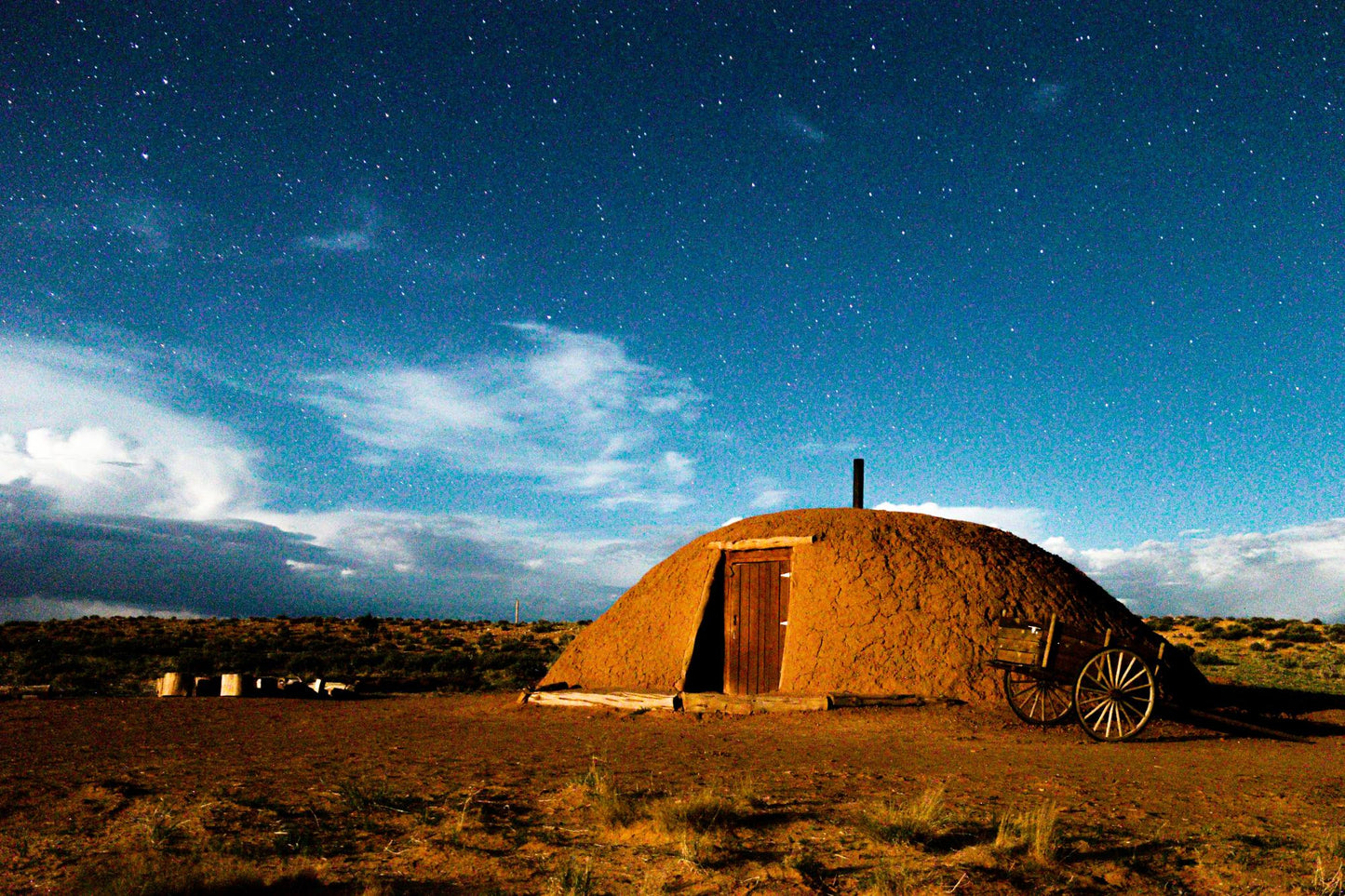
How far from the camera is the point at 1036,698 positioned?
12414mm

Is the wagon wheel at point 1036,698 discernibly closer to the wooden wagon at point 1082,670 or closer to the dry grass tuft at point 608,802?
the wooden wagon at point 1082,670

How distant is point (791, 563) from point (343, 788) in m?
9.13

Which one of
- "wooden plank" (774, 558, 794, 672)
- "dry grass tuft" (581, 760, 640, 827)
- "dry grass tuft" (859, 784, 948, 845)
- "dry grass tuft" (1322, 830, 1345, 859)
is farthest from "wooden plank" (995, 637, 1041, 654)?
"dry grass tuft" (581, 760, 640, 827)

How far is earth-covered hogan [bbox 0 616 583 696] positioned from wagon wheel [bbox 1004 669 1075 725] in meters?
11.7

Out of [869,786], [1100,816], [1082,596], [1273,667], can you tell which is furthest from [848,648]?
[1273,667]

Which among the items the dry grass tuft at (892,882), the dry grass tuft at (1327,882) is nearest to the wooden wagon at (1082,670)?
the dry grass tuft at (1327,882)

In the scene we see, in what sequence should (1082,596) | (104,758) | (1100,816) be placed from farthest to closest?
(1082,596) < (104,758) < (1100,816)

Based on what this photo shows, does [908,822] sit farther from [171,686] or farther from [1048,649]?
[171,686]

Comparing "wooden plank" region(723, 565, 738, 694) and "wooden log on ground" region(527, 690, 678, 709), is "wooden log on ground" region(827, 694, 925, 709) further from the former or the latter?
"wooden plank" region(723, 565, 738, 694)

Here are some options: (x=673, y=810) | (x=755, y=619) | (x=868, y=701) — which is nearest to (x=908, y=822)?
(x=673, y=810)

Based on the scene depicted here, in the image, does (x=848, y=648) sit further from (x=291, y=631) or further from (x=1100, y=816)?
(x=291, y=631)

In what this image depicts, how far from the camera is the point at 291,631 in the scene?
41.0 metres

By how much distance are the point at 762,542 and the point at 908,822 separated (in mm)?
9215

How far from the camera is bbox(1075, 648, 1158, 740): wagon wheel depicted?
1151 centimetres
